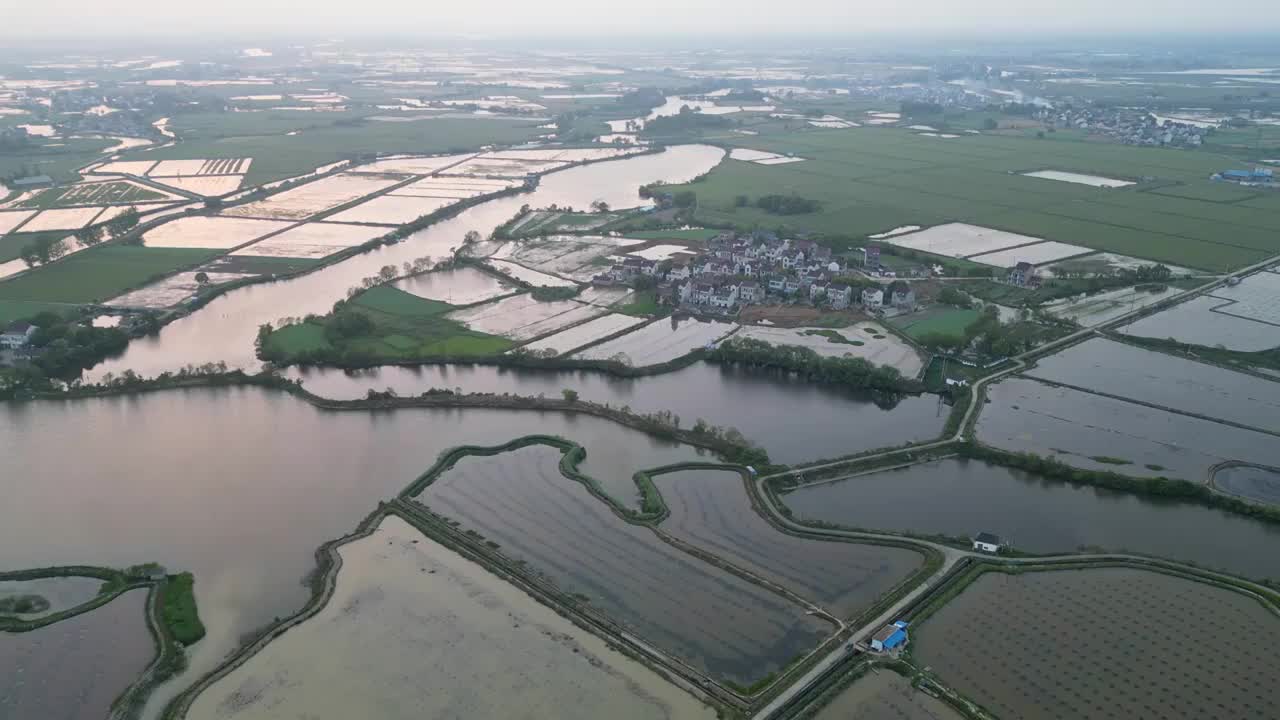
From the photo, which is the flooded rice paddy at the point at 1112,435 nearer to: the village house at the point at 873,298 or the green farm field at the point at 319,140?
Answer: the village house at the point at 873,298

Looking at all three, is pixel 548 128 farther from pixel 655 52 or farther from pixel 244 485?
pixel 655 52

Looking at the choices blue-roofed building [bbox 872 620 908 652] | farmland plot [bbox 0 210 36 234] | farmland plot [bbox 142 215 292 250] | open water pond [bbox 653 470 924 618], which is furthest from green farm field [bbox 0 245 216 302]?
blue-roofed building [bbox 872 620 908 652]

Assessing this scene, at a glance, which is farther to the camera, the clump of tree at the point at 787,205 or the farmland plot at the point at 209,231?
the clump of tree at the point at 787,205

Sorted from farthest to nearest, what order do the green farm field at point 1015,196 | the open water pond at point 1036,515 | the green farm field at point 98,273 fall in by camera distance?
the green farm field at point 1015,196 < the green farm field at point 98,273 < the open water pond at point 1036,515

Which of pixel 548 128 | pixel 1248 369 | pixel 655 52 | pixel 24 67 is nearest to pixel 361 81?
pixel 548 128

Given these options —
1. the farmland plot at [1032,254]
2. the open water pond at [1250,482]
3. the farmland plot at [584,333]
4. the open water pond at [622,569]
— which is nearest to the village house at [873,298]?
the farmland plot at [1032,254]

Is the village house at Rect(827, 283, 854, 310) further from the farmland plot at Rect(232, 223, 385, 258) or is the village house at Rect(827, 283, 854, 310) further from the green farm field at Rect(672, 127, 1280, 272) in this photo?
the farmland plot at Rect(232, 223, 385, 258)
